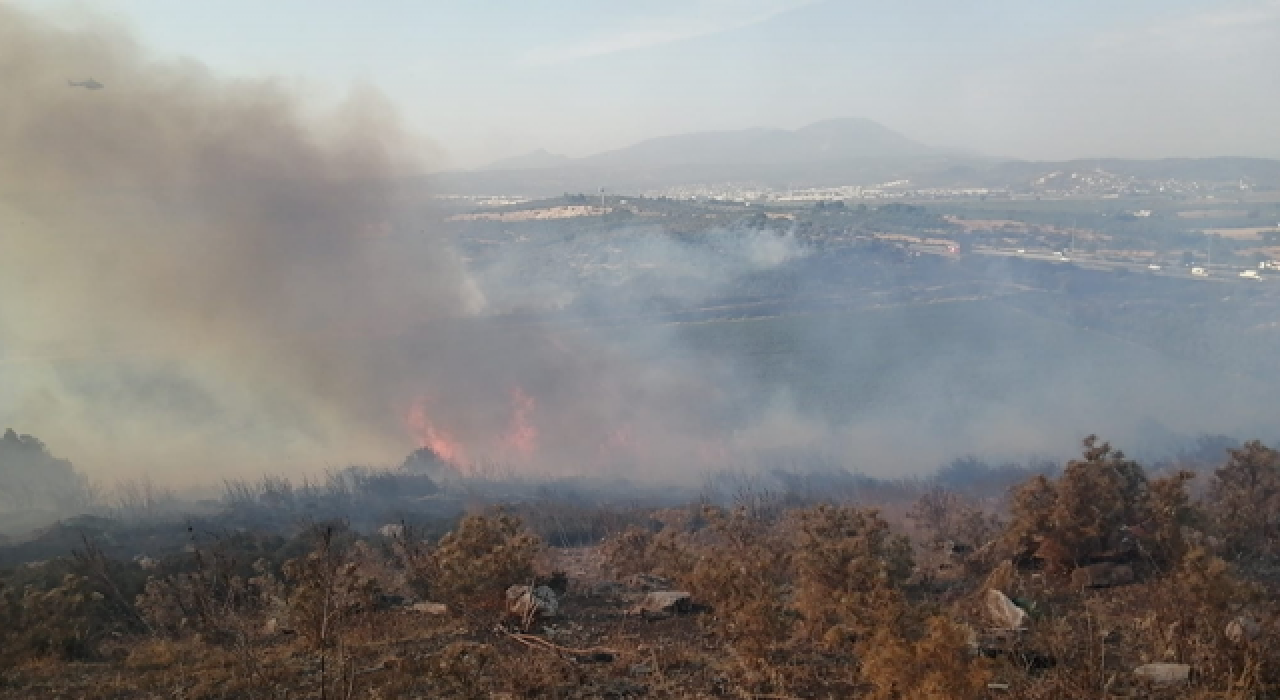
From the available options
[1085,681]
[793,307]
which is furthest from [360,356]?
[1085,681]

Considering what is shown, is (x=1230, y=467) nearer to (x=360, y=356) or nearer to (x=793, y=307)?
(x=360, y=356)

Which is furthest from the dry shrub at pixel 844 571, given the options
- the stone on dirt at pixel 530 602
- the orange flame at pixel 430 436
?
the orange flame at pixel 430 436

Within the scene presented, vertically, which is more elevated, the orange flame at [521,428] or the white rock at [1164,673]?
the white rock at [1164,673]

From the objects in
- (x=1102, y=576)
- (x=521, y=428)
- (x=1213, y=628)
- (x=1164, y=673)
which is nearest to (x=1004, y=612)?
(x=1164, y=673)

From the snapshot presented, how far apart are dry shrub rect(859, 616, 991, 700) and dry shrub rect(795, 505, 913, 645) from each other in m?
1.25

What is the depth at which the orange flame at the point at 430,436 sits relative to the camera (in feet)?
106

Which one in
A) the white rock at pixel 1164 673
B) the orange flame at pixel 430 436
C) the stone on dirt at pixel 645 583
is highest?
the white rock at pixel 1164 673

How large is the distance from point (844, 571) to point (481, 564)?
164 inches

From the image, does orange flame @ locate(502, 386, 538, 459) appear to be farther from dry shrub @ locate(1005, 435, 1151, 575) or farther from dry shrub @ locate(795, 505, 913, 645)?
dry shrub @ locate(1005, 435, 1151, 575)

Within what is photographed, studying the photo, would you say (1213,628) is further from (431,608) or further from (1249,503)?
(431,608)

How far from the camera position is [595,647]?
9.09 meters

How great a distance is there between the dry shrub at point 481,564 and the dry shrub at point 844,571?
3.31m

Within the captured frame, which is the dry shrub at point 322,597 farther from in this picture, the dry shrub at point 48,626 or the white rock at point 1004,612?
the white rock at point 1004,612

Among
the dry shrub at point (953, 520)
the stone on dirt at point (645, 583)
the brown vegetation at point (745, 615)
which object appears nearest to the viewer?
the brown vegetation at point (745, 615)
